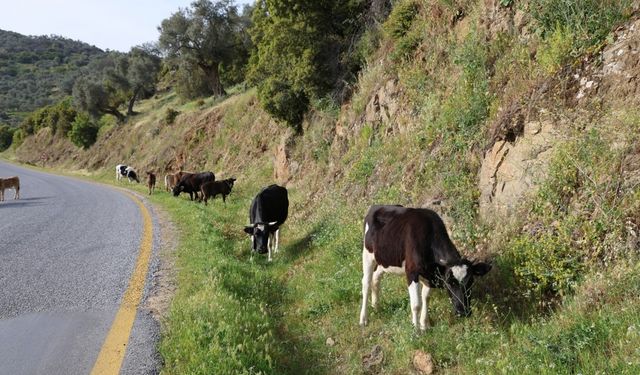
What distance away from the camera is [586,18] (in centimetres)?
696

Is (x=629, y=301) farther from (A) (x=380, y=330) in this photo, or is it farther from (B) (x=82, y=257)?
(B) (x=82, y=257)

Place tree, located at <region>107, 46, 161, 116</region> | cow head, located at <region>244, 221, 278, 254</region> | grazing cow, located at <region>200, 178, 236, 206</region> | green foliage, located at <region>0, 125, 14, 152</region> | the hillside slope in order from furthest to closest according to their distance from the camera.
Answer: green foliage, located at <region>0, 125, 14, 152</region>
tree, located at <region>107, 46, 161, 116</region>
grazing cow, located at <region>200, 178, 236, 206</region>
cow head, located at <region>244, 221, 278, 254</region>
the hillside slope

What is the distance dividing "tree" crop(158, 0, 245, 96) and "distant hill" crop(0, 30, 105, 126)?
5581 centimetres

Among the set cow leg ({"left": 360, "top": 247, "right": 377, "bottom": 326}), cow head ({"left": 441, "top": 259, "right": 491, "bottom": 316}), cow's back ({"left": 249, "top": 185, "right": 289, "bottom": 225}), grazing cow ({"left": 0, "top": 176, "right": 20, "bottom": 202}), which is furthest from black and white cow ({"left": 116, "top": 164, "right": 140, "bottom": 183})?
cow head ({"left": 441, "top": 259, "right": 491, "bottom": 316})

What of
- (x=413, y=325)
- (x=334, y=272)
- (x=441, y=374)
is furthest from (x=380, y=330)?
(x=334, y=272)

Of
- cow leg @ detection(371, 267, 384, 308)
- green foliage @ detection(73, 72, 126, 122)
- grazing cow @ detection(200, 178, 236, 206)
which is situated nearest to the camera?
→ cow leg @ detection(371, 267, 384, 308)

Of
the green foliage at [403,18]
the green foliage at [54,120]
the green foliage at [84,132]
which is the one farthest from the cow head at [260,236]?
the green foliage at [54,120]

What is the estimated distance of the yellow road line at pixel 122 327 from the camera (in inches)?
184

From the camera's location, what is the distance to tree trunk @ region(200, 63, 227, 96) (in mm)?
41000

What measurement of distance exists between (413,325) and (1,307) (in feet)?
17.4

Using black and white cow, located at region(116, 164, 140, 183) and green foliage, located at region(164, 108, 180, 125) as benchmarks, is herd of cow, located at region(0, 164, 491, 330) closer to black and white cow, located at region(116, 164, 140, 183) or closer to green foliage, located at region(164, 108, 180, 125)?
black and white cow, located at region(116, 164, 140, 183)

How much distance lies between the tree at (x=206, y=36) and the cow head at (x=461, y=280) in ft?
123

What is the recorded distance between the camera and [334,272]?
26.5ft

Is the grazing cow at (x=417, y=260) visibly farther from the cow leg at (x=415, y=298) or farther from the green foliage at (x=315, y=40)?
the green foliage at (x=315, y=40)
